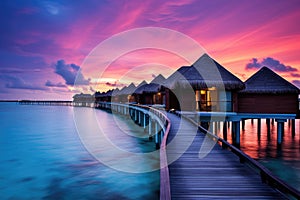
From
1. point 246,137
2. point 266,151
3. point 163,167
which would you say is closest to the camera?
point 163,167

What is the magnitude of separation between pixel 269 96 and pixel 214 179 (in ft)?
46.3

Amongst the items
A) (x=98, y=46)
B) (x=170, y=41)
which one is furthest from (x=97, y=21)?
(x=170, y=41)

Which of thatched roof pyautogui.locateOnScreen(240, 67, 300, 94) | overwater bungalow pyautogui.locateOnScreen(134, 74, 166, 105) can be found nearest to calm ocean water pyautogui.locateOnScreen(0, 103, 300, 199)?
thatched roof pyautogui.locateOnScreen(240, 67, 300, 94)

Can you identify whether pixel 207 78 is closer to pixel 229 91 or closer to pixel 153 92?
pixel 229 91

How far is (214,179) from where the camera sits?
468 cm

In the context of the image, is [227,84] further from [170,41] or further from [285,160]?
[170,41]

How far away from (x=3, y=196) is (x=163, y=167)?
23.0 feet

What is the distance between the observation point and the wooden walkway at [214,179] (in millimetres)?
3932

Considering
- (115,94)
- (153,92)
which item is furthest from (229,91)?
(115,94)

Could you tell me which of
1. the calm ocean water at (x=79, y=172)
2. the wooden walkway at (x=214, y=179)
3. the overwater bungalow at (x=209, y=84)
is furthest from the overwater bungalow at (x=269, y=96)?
the wooden walkway at (x=214, y=179)

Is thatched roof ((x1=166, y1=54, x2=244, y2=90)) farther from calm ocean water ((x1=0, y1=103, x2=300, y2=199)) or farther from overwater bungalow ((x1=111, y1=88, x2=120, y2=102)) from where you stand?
overwater bungalow ((x1=111, y1=88, x2=120, y2=102))

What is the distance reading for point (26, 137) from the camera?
20.8 metres

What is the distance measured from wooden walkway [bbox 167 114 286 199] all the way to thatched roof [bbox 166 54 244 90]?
8367 millimetres

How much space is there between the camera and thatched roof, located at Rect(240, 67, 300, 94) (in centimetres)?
1622
